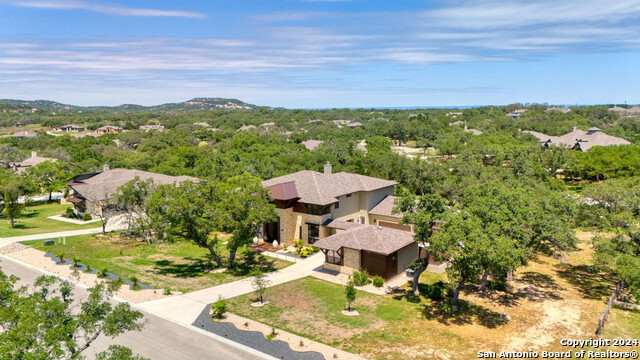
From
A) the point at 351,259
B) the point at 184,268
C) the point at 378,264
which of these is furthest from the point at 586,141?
the point at 184,268

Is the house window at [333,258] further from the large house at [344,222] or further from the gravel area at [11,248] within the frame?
the gravel area at [11,248]

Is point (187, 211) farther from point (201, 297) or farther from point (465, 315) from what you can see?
point (465, 315)

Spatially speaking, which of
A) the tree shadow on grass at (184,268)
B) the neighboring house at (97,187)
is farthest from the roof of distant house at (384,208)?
the neighboring house at (97,187)

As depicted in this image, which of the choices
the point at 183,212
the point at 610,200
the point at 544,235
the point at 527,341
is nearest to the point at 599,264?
the point at 610,200

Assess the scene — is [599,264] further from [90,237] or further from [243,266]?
[90,237]

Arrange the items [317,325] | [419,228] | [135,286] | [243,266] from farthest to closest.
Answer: [243,266], [135,286], [419,228], [317,325]
